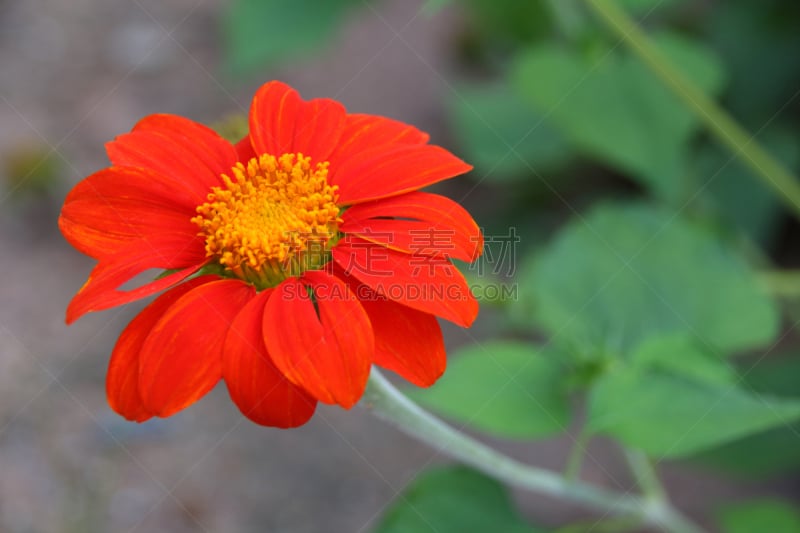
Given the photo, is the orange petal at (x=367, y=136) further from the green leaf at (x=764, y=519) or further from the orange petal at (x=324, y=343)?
the green leaf at (x=764, y=519)

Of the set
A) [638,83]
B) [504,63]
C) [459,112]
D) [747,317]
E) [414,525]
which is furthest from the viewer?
[504,63]

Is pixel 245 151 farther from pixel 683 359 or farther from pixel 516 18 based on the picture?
pixel 516 18

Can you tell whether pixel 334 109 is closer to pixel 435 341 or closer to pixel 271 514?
pixel 435 341

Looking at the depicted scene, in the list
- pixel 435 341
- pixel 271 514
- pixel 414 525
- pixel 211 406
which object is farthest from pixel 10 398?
pixel 435 341

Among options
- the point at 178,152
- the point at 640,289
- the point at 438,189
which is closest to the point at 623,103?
the point at 640,289

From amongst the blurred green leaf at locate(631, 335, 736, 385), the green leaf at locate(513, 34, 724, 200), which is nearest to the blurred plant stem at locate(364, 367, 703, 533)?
the blurred green leaf at locate(631, 335, 736, 385)

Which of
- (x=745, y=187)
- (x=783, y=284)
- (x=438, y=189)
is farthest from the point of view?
(x=438, y=189)

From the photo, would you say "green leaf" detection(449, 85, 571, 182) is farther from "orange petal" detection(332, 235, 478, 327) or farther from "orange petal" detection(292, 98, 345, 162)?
"orange petal" detection(332, 235, 478, 327)
